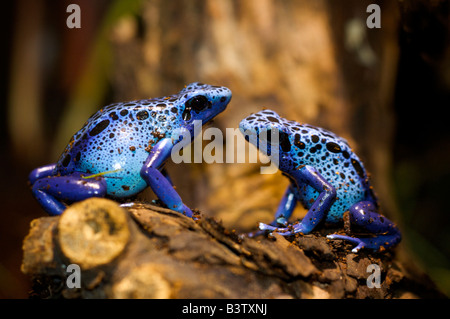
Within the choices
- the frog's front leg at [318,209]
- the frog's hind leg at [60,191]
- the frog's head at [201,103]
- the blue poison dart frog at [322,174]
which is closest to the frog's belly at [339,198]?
the blue poison dart frog at [322,174]

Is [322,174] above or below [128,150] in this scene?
below

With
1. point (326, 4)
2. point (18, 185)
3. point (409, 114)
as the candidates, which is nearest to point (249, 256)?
point (326, 4)

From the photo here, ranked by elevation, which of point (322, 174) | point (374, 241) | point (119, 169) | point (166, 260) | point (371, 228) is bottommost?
point (374, 241)

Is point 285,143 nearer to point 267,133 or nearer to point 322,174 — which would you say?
point 267,133

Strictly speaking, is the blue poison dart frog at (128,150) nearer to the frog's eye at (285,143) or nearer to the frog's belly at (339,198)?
the frog's eye at (285,143)

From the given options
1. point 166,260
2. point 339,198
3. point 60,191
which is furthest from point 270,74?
point 166,260
